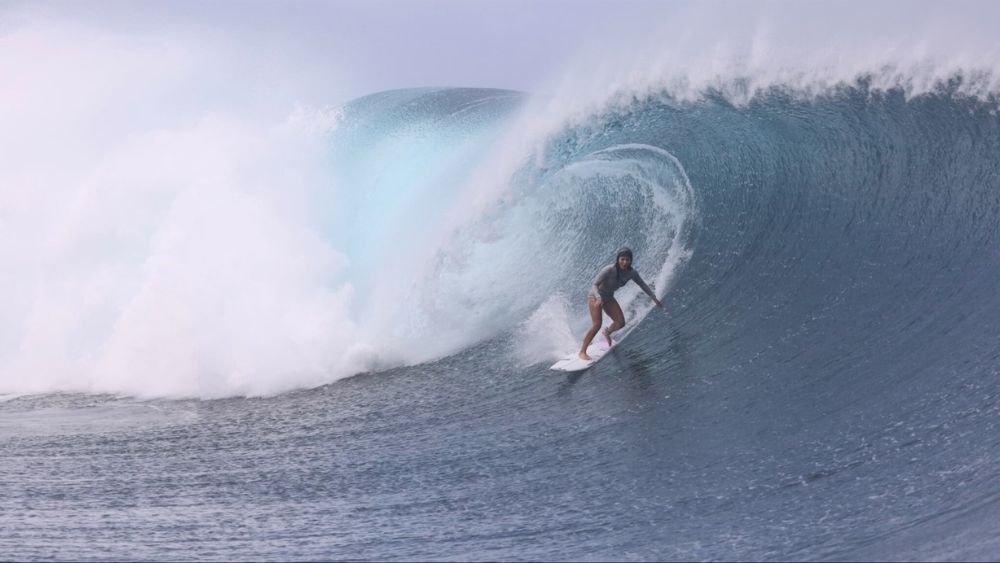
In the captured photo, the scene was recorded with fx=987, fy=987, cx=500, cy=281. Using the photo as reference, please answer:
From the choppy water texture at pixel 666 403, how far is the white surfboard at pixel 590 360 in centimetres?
15

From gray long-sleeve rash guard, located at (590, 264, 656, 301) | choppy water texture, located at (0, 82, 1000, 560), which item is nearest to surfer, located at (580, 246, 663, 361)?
gray long-sleeve rash guard, located at (590, 264, 656, 301)

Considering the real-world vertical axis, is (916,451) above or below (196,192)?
below

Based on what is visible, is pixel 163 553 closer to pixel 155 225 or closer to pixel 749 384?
pixel 749 384

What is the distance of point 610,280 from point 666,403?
67.1 inches

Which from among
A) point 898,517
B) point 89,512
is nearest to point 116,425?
point 89,512

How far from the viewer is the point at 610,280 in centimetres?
897

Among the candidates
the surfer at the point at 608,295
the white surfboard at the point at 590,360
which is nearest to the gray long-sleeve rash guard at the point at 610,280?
the surfer at the point at 608,295

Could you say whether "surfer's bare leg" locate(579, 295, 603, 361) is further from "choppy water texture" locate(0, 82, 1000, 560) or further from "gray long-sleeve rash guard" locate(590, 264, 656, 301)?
"choppy water texture" locate(0, 82, 1000, 560)

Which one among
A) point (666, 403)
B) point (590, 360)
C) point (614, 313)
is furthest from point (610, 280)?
point (666, 403)

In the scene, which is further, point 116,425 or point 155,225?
point 155,225

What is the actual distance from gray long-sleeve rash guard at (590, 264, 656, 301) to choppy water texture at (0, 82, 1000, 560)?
588mm

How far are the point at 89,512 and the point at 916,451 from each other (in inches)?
206

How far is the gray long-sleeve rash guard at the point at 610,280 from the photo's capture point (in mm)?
8922

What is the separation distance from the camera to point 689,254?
10703 mm
